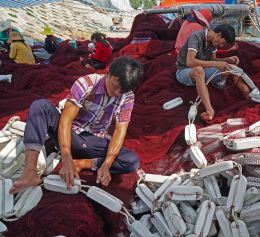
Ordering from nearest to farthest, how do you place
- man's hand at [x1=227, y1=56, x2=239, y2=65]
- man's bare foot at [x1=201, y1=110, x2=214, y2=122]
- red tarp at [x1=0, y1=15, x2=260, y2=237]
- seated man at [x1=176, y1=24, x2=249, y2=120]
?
red tarp at [x1=0, y1=15, x2=260, y2=237]
man's bare foot at [x1=201, y1=110, x2=214, y2=122]
seated man at [x1=176, y1=24, x2=249, y2=120]
man's hand at [x1=227, y1=56, x2=239, y2=65]

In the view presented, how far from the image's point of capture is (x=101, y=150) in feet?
9.59

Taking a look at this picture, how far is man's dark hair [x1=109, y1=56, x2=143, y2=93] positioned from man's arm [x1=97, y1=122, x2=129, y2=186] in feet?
1.09

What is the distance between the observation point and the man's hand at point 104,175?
8.71 feet

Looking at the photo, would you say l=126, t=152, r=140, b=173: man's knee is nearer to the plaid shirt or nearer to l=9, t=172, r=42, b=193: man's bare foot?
the plaid shirt

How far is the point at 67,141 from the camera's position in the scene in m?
2.66

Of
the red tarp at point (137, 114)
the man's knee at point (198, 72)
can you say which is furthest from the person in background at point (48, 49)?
the man's knee at point (198, 72)

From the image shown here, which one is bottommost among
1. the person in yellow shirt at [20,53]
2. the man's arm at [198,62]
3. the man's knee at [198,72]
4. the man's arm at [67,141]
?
the person in yellow shirt at [20,53]

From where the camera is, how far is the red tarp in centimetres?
236

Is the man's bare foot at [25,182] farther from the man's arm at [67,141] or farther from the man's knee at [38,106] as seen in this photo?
the man's knee at [38,106]

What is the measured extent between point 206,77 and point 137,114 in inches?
28.7

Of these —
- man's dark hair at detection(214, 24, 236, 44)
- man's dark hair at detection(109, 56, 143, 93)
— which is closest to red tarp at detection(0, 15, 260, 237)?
man's dark hair at detection(214, 24, 236, 44)

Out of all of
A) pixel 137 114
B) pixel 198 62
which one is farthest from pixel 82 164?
pixel 198 62

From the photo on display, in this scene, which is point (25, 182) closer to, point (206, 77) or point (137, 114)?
point (137, 114)

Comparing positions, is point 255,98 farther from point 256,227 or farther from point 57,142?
point 57,142
